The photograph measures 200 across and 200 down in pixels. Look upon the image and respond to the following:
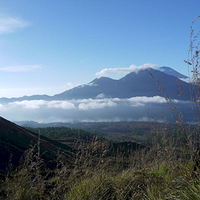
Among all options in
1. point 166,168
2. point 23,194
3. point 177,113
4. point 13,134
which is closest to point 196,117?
point 177,113

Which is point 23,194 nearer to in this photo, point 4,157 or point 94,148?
point 94,148

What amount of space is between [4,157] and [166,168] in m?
18.2

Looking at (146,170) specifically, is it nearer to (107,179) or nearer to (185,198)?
(107,179)

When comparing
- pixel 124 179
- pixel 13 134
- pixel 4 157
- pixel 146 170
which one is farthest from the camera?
pixel 13 134

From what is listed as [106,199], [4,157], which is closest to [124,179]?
[106,199]

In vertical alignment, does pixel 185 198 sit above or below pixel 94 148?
below

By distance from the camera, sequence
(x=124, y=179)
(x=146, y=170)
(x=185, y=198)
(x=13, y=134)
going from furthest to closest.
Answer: (x=13, y=134) < (x=146, y=170) < (x=124, y=179) < (x=185, y=198)

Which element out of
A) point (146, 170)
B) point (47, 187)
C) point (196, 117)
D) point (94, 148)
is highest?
point (196, 117)

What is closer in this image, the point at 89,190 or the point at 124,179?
the point at 89,190

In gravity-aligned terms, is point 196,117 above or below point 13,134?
above

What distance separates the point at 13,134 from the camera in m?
32.5

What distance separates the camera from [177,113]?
3807 mm

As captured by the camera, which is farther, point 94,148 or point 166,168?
point 166,168

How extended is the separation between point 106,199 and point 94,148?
2.97ft
